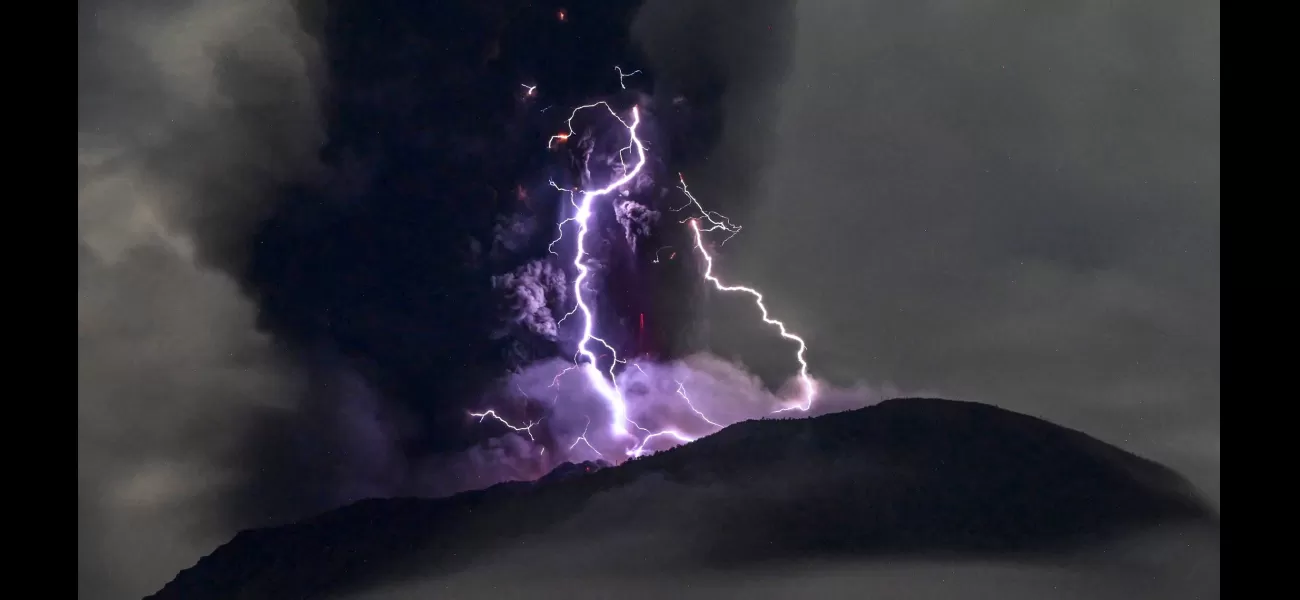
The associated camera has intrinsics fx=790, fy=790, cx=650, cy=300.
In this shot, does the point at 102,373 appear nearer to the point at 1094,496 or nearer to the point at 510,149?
the point at 510,149

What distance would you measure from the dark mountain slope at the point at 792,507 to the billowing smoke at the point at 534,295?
1503 millimetres

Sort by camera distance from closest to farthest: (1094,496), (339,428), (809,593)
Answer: (809,593)
(1094,496)
(339,428)

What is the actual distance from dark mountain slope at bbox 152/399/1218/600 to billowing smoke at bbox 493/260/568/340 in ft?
4.93

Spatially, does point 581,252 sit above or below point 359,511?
above

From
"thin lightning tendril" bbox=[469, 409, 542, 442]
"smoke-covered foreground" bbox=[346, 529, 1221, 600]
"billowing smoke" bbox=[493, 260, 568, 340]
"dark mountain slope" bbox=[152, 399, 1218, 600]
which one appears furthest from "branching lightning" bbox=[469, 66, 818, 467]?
"smoke-covered foreground" bbox=[346, 529, 1221, 600]

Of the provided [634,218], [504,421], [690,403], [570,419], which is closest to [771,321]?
[690,403]

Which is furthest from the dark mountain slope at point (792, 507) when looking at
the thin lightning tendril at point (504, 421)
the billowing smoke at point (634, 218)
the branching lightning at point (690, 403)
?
the billowing smoke at point (634, 218)

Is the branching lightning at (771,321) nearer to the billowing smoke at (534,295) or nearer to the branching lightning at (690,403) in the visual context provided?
the branching lightning at (690,403)

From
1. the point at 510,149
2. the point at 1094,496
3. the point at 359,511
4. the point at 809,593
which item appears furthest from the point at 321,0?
the point at 1094,496

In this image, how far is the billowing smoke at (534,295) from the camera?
779 centimetres

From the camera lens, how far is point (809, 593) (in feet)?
18.6

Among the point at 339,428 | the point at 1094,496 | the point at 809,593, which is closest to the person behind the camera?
the point at 809,593

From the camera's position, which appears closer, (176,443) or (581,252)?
(176,443)

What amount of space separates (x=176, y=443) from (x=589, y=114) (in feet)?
15.7
